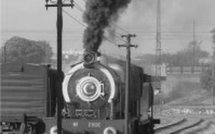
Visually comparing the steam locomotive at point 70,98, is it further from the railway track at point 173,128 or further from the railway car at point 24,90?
the railway track at point 173,128

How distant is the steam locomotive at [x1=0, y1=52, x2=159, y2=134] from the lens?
20656 mm

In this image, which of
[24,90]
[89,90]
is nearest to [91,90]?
[89,90]

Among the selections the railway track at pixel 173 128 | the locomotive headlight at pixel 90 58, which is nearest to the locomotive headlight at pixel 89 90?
the locomotive headlight at pixel 90 58

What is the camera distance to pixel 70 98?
70.6 feet

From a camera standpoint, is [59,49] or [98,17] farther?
[98,17]

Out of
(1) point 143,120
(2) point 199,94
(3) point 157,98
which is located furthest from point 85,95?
(2) point 199,94

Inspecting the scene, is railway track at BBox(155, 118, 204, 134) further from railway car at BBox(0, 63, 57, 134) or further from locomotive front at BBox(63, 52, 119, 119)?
railway car at BBox(0, 63, 57, 134)

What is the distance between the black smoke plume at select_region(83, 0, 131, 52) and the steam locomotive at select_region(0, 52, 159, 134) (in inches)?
145

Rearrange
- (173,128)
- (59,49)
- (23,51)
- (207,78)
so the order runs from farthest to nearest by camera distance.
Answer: (207,78)
(23,51)
(173,128)
(59,49)

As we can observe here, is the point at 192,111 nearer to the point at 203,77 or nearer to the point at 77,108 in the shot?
the point at 203,77

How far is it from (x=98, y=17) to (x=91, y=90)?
7000 millimetres

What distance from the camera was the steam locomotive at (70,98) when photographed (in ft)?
67.8

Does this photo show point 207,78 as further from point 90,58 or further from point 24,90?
point 24,90

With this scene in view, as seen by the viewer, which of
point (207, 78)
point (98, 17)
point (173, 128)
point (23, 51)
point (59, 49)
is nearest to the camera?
point (59, 49)
